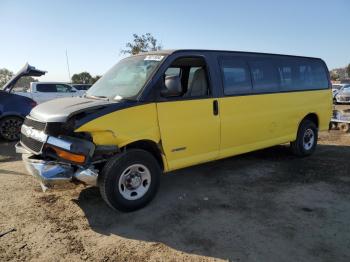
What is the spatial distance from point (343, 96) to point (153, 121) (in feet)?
72.5

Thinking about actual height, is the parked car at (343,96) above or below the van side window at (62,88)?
below

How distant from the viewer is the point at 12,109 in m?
9.66

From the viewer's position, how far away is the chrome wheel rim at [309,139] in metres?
7.63

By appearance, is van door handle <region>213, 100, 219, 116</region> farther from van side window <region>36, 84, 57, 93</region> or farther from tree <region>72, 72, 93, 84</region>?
tree <region>72, 72, 93, 84</region>

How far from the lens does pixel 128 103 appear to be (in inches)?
175

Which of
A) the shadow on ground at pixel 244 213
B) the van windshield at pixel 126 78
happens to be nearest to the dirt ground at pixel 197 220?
the shadow on ground at pixel 244 213

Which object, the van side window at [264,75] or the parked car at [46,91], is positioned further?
the parked car at [46,91]

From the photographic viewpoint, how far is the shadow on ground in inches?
144

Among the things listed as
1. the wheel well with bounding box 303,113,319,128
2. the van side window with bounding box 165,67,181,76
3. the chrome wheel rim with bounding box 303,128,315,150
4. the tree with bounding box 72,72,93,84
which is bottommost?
the chrome wheel rim with bounding box 303,128,315,150

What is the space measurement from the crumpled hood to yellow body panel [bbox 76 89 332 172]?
26cm

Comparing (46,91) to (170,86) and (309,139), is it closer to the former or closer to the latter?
(309,139)

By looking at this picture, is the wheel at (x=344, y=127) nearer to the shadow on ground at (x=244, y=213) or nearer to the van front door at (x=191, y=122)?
the shadow on ground at (x=244, y=213)

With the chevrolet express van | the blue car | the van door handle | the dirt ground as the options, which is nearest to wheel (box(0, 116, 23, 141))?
the blue car

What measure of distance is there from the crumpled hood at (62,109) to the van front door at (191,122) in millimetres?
827
